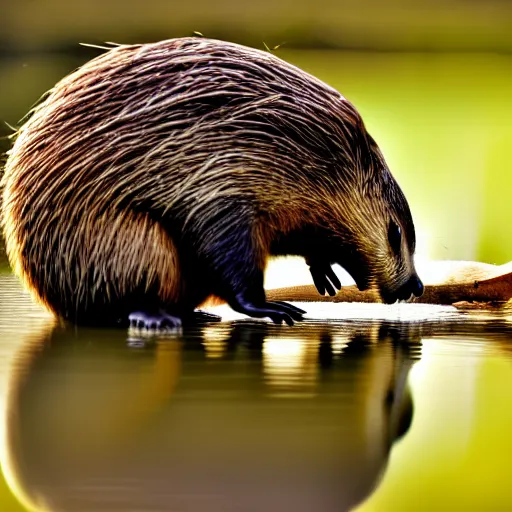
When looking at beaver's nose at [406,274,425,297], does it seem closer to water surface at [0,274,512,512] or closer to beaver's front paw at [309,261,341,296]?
beaver's front paw at [309,261,341,296]

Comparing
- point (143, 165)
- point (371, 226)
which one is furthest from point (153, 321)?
point (371, 226)

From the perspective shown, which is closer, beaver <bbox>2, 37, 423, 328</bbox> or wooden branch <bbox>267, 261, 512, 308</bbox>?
beaver <bbox>2, 37, 423, 328</bbox>

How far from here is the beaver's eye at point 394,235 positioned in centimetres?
217

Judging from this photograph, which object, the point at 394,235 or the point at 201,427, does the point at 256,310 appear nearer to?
the point at 394,235

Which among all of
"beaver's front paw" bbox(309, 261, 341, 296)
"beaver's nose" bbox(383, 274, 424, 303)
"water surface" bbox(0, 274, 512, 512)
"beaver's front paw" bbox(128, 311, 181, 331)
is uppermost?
"beaver's front paw" bbox(309, 261, 341, 296)

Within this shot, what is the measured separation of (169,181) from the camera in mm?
1859

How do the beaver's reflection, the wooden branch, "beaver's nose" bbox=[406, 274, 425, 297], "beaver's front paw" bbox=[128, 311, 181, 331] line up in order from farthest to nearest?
the wooden branch, "beaver's nose" bbox=[406, 274, 425, 297], "beaver's front paw" bbox=[128, 311, 181, 331], the beaver's reflection

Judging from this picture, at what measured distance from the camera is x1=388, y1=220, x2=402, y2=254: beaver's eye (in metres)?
2.17

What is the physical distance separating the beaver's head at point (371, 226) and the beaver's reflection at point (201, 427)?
644 mm

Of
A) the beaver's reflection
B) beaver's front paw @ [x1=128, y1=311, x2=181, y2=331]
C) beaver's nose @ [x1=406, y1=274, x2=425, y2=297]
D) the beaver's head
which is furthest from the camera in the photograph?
beaver's nose @ [x1=406, y1=274, x2=425, y2=297]

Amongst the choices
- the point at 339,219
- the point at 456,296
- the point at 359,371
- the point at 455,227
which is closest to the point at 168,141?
the point at 339,219

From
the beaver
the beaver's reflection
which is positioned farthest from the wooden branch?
the beaver's reflection

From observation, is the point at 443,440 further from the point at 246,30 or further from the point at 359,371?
the point at 246,30

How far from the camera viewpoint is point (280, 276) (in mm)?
2881
